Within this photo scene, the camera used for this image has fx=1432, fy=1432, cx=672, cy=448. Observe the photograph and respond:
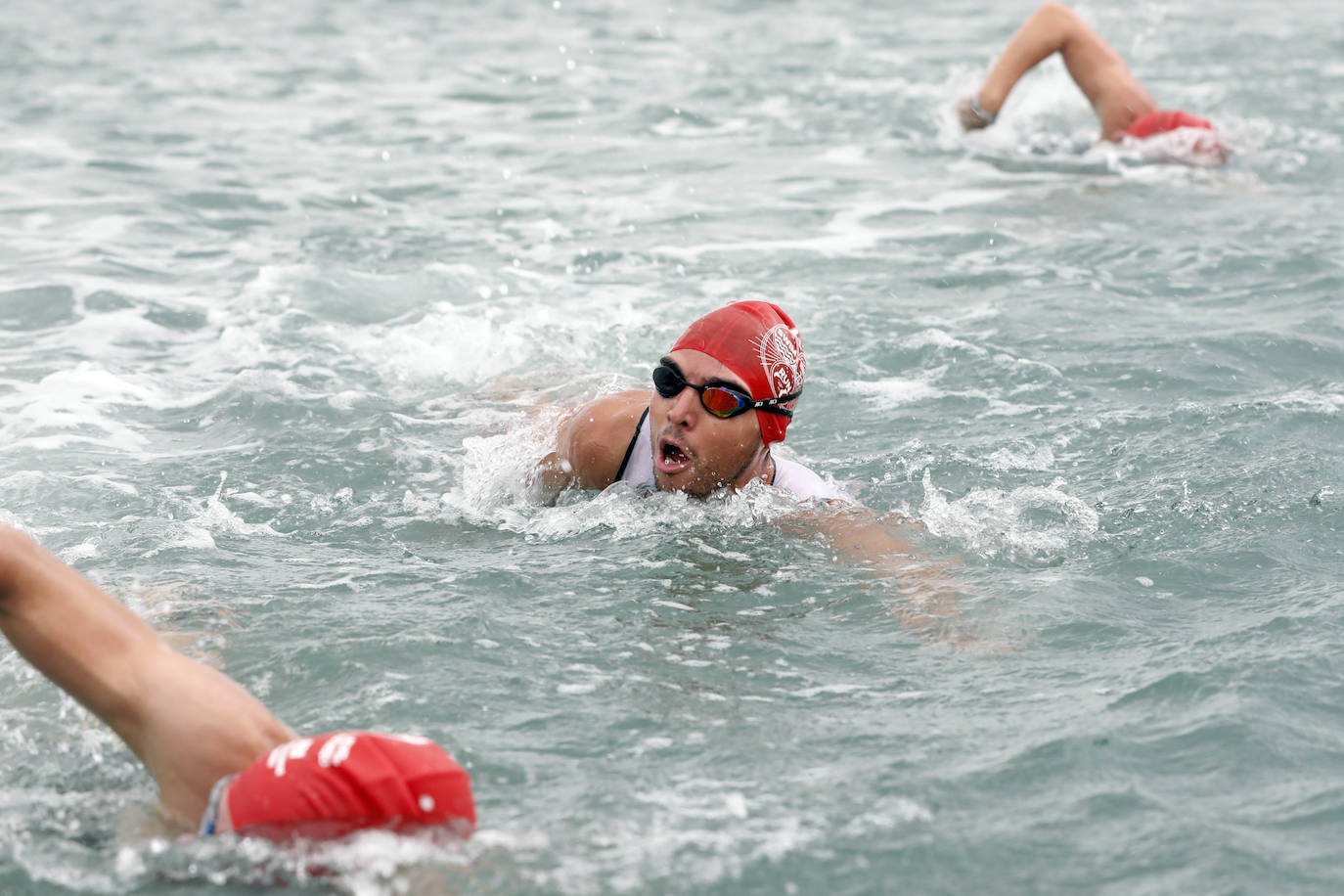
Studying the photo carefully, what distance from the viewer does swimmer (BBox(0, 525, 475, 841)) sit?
3277mm

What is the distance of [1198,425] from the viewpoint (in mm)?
7094

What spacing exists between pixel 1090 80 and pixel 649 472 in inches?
315

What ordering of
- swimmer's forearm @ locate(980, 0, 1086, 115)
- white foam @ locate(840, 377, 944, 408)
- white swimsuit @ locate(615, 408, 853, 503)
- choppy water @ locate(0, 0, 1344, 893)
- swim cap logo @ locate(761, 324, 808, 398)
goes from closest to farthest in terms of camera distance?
choppy water @ locate(0, 0, 1344, 893) → swim cap logo @ locate(761, 324, 808, 398) → white swimsuit @ locate(615, 408, 853, 503) → white foam @ locate(840, 377, 944, 408) → swimmer's forearm @ locate(980, 0, 1086, 115)

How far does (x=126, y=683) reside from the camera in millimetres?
3494

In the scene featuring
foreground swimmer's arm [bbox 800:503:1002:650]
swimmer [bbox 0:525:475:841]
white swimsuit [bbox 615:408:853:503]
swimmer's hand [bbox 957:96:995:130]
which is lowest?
foreground swimmer's arm [bbox 800:503:1002:650]

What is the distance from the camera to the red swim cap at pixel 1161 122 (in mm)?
12281

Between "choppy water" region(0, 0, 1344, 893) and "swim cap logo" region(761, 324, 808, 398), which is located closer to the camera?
"choppy water" region(0, 0, 1344, 893)

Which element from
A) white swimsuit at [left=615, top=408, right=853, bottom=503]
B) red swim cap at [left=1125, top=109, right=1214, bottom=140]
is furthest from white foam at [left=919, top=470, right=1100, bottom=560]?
red swim cap at [left=1125, top=109, right=1214, bottom=140]

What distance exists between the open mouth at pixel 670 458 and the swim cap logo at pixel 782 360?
0.45 metres

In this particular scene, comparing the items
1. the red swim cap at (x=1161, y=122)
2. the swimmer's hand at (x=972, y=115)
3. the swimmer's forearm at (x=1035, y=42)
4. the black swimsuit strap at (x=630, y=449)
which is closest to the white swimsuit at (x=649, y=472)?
the black swimsuit strap at (x=630, y=449)

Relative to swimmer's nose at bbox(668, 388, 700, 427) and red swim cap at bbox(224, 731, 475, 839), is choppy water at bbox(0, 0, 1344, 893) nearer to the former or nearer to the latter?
red swim cap at bbox(224, 731, 475, 839)

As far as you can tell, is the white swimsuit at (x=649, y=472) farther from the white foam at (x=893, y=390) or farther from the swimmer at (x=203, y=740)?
the swimmer at (x=203, y=740)

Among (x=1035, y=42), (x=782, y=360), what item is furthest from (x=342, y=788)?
(x=1035, y=42)

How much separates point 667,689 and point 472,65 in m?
14.3
